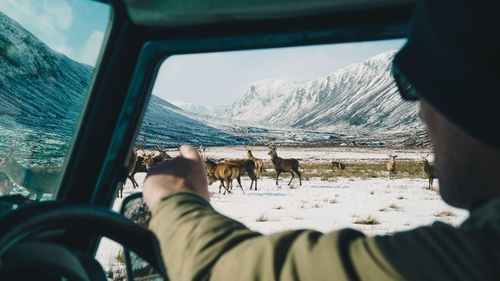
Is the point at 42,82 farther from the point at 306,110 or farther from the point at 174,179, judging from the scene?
the point at 306,110

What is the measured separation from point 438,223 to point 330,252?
12cm

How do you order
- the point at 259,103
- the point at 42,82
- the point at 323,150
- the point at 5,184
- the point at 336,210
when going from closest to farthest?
the point at 5,184, the point at 42,82, the point at 336,210, the point at 323,150, the point at 259,103

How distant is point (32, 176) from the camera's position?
54.4 inches

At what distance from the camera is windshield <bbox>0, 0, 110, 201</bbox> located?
1.24 meters

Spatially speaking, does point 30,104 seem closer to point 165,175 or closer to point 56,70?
point 56,70

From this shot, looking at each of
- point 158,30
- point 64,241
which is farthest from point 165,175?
point 158,30

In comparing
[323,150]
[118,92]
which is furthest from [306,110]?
[118,92]

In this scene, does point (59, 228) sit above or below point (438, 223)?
below

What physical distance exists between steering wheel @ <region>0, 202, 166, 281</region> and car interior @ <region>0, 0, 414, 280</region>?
0.12m

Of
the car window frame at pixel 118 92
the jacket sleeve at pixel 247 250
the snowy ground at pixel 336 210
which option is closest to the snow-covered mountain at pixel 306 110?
the snowy ground at pixel 336 210

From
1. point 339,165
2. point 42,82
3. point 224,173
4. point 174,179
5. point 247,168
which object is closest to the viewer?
point 174,179

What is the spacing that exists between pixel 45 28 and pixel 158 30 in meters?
0.32

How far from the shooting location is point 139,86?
1451 millimetres

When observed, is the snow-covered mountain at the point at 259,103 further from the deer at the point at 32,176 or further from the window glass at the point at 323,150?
the deer at the point at 32,176
